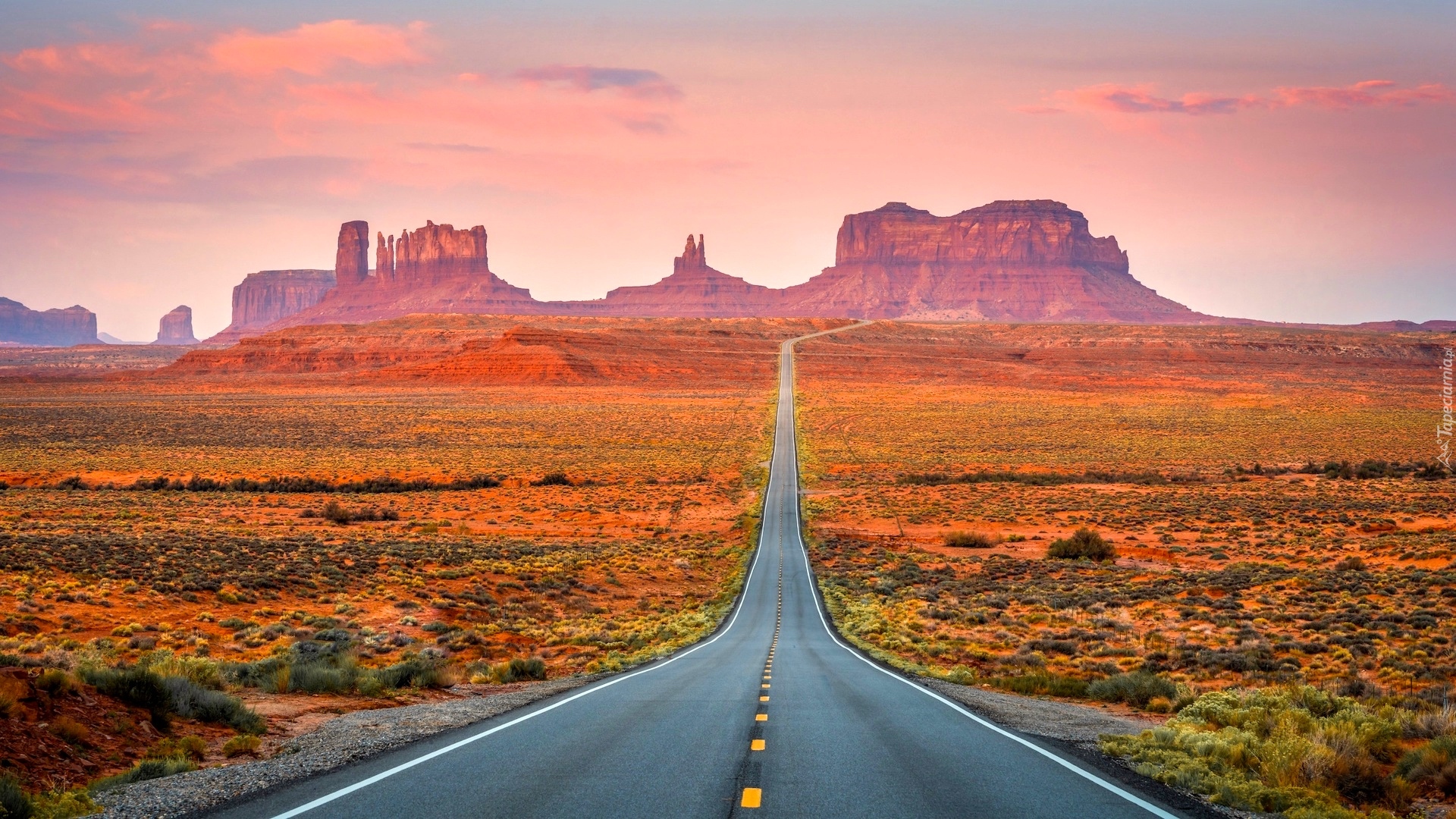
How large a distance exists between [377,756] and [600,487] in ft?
163

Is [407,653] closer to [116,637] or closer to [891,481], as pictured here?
[116,637]

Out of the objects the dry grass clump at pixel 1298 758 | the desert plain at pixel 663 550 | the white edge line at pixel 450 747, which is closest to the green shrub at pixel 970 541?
the desert plain at pixel 663 550

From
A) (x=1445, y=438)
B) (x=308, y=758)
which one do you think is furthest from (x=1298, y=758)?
(x=1445, y=438)

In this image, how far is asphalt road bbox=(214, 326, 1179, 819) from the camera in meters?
7.52

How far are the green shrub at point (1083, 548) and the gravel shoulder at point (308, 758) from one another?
2806 cm

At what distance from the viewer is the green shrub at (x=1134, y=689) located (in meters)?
14.7

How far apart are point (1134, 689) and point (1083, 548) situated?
2341cm

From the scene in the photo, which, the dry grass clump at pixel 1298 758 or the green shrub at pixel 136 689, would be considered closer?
the dry grass clump at pixel 1298 758

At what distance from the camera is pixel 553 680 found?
54.5 feet

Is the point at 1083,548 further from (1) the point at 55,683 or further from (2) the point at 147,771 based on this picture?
(2) the point at 147,771

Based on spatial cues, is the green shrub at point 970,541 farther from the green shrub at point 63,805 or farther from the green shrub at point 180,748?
the green shrub at point 63,805

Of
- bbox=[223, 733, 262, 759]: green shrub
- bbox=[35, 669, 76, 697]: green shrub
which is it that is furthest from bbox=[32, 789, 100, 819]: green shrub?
bbox=[35, 669, 76, 697]: green shrub

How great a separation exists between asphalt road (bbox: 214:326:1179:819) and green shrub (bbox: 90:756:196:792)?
144 cm

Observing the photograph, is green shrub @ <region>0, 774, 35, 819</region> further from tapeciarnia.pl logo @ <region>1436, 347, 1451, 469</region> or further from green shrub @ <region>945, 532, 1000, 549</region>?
tapeciarnia.pl logo @ <region>1436, 347, 1451, 469</region>
